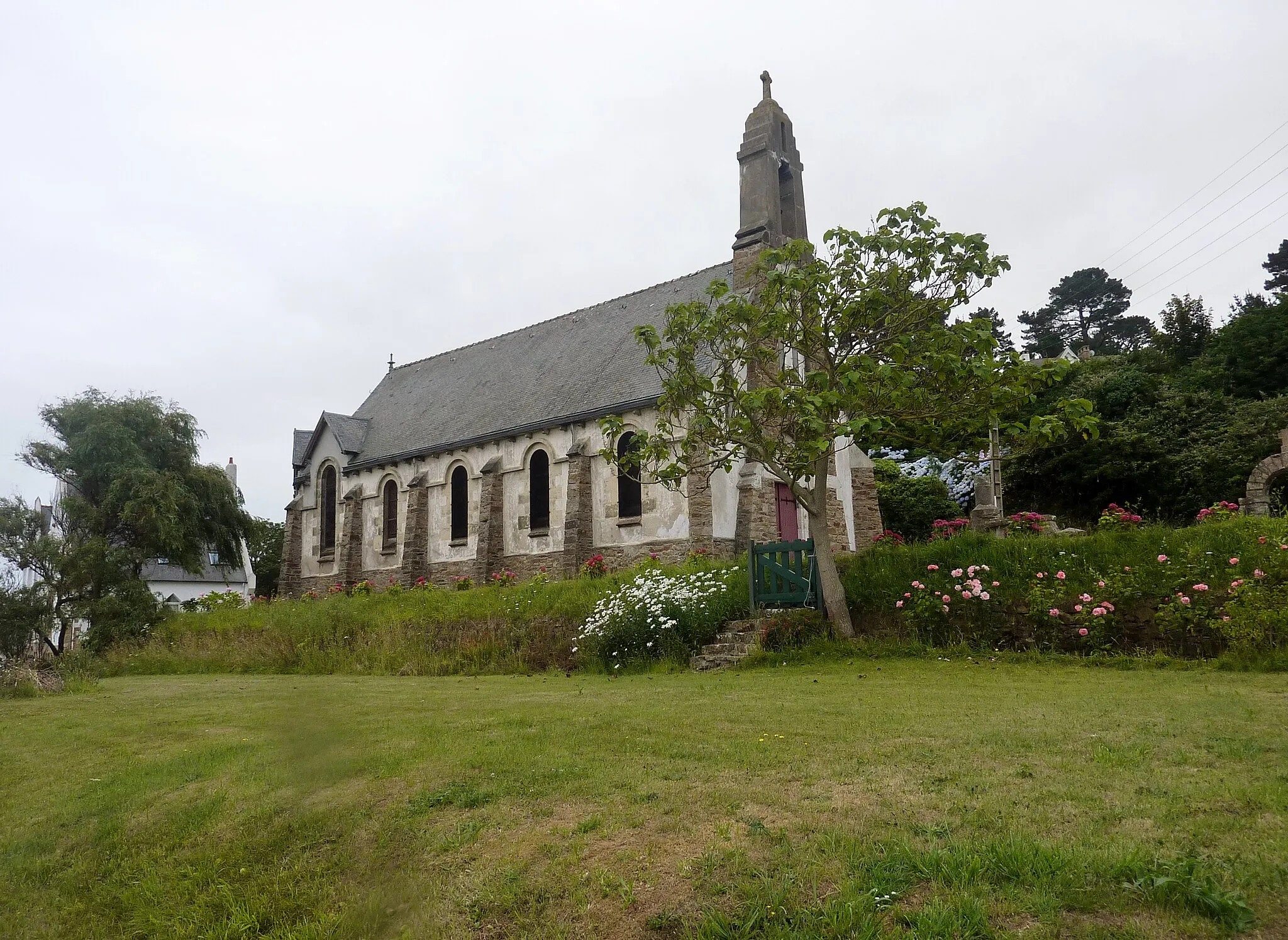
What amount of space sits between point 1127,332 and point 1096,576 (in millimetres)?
53589

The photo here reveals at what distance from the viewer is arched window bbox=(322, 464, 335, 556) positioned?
32.8m

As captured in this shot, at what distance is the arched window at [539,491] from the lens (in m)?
26.0

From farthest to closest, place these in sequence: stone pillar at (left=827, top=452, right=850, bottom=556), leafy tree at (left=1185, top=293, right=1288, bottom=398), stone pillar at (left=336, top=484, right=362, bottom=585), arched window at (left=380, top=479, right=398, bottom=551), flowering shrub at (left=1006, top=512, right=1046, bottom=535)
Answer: stone pillar at (left=336, top=484, right=362, bottom=585) → arched window at (left=380, top=479, right=398, bottom=551) → leafy tree at (left=1185, top=293, right=1288, bottom=398) → stone pillar at (left=827, top=452, right=850, bottom=556) → flowering shrub at (left=1006, top=512, right=1046, bottom=535)

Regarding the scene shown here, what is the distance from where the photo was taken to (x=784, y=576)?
1466 centimetres

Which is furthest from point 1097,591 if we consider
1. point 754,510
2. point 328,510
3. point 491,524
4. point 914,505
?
point 328,510

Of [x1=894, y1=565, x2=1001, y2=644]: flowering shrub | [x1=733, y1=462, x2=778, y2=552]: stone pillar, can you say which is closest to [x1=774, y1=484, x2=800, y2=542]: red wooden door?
[x1=733, y1=462, x2=778, y2=552]: stone pillar

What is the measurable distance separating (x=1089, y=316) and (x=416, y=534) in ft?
163

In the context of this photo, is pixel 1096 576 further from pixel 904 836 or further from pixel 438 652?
pixel 438 652

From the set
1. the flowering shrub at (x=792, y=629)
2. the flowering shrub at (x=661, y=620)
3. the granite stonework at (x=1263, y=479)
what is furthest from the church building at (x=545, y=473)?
the granite stonework at (x=1263, y=479)

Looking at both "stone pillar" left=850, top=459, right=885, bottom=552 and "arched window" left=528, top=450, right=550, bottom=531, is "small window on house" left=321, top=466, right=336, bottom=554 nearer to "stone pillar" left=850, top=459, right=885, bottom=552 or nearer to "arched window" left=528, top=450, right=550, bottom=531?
"arched window" left=528, top=450, right=550, bottom=531

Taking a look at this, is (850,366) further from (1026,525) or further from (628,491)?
(628,491)

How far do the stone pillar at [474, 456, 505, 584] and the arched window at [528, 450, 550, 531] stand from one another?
3.49 feet

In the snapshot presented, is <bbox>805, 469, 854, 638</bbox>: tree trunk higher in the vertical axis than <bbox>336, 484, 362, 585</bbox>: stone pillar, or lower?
lower

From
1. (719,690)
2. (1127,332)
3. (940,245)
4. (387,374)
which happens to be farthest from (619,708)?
(1127,332)
